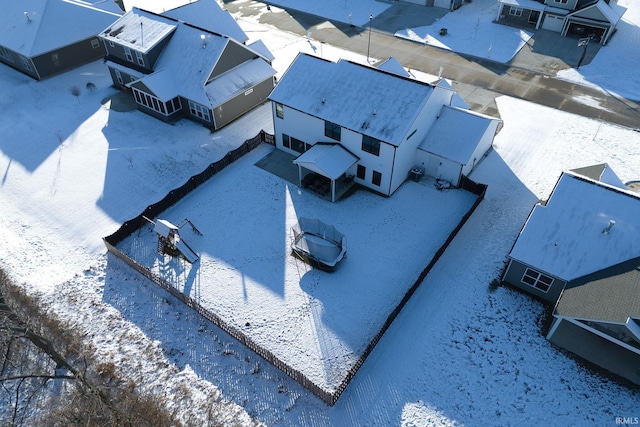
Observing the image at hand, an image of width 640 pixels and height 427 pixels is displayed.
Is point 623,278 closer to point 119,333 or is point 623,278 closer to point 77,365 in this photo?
point 119,333

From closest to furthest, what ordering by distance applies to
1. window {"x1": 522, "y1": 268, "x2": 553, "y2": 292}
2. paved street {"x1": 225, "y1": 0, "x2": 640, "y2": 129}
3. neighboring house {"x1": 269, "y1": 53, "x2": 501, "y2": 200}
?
window {"x1": 522, "y1": 268, "x2": 553, "y2": 292}
neighboring house {"x1": 269, "y1": 53, "x2": 501, "y2": 200}
paved street {"x1": 225, "y1": 0, "x2": 640, "y2": 129}

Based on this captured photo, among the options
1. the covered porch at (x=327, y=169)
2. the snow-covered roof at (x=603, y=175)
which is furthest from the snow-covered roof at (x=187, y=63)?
the snow-covered roof at (x=603, y=175)

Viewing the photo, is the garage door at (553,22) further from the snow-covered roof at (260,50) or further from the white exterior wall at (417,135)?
the snow-covered roof at (260,50)

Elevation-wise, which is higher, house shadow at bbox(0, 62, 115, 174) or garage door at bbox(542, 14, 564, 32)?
garage door at bbox(542, 14, 564, 32)

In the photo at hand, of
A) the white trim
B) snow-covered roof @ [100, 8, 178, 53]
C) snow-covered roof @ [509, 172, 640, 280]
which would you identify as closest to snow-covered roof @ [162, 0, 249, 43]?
snow-covered roof @ [100, 8, 178, 53]

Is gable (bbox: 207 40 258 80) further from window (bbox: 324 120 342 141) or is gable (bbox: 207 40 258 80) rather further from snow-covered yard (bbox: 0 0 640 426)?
window (bbox: 324 120 342 141)

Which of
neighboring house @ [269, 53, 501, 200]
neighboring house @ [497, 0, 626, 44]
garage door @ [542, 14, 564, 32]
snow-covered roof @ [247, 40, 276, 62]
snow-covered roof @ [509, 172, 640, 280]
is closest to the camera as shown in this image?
snow-covered roof @ [509, 172, 640, 280]

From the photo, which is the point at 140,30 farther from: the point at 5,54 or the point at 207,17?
the point at 5,54
